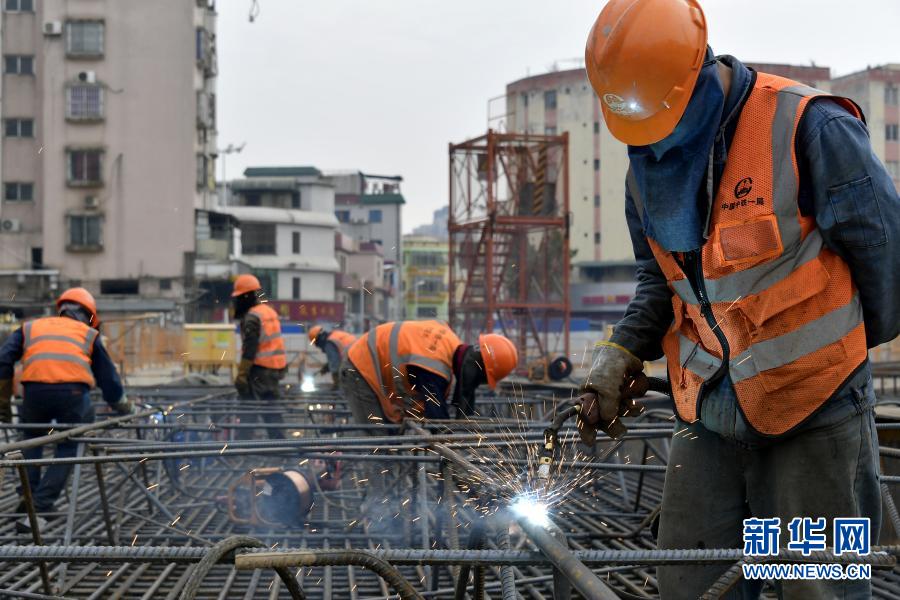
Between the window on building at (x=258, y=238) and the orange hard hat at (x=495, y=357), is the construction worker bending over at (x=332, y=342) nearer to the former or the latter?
the orange hard hat at (x=495, y=357)

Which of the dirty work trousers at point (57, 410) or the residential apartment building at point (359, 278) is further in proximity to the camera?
the residential apartment building at point (359, 278)

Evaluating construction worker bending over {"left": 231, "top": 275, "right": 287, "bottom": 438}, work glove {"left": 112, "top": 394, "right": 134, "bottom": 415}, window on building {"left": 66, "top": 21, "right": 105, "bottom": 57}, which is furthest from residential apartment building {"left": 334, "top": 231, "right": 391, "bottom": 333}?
work glove {"left": 112, "top": 394, "right": 134, "bottom": 415}

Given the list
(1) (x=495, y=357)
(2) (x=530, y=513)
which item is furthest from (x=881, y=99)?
(2) (x=530, y=513)

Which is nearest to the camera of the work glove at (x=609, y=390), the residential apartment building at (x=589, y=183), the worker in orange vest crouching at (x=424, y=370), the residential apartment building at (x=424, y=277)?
the work glove at (x=609, y=390)

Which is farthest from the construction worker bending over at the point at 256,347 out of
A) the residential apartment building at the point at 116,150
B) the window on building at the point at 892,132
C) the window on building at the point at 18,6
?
the window on building at the point at 892,132

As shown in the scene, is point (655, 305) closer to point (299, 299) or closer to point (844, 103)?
point (844, 103)

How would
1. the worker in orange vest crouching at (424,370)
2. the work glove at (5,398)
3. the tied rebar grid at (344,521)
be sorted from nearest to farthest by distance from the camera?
the tied rebar grid at (344,521), the worker in orange vest crouching at (424,370), the work glove at (5,398)

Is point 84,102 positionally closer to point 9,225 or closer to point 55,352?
point 9,225

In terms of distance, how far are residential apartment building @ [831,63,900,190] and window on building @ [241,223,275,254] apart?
28117mm

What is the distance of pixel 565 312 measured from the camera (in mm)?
20891

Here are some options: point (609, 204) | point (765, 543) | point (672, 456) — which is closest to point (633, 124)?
point (672, 456)

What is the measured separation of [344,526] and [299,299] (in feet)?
124

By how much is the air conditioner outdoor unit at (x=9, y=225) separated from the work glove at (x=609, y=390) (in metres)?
32.1

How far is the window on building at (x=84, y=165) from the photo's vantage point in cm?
3034
